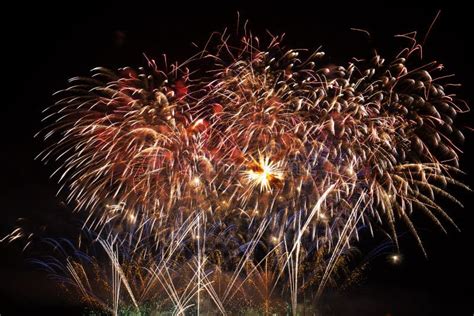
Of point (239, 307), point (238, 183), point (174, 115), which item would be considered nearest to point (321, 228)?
point (238, 183)

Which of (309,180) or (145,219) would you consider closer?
(309,180)

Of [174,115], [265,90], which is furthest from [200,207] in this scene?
[265,90]

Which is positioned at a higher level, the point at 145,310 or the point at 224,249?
the point at 224,249

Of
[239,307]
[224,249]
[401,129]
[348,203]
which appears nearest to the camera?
[401,129]

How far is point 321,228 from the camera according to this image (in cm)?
1797

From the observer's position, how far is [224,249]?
2130cm

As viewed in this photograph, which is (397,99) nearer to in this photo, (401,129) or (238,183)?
(401,129)

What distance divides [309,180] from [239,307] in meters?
19.9

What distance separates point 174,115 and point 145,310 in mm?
21926


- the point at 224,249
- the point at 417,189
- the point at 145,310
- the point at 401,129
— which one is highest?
the point at 401,129

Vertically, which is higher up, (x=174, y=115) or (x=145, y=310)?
(x=174, y=115)

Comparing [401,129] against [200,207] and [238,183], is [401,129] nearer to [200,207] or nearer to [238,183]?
[238,183]

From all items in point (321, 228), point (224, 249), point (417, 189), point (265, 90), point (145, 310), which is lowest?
point (145, 310)

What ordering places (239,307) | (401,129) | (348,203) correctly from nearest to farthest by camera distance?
1. (401,129)
2. (348,203)
3. (239,307)
